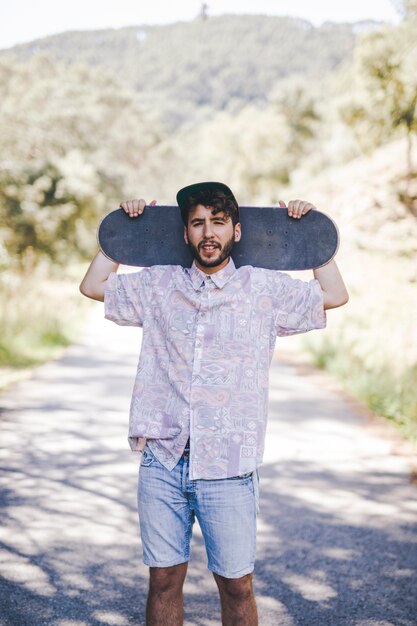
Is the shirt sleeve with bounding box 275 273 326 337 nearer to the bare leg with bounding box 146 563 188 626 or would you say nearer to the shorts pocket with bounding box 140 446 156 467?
the shorts pocket with bounding box 140 446 156 467

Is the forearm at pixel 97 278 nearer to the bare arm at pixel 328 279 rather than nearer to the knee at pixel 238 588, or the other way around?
the bare arm at pixel 328 279

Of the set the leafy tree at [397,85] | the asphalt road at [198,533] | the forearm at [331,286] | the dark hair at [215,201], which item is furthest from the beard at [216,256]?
the leafy tree at [397,85]

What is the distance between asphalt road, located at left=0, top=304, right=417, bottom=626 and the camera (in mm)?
3686

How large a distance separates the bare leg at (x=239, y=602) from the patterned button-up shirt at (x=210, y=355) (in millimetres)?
409

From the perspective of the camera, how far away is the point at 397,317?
1087cm

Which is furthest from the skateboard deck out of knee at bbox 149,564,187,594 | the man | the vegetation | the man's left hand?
the vegetation

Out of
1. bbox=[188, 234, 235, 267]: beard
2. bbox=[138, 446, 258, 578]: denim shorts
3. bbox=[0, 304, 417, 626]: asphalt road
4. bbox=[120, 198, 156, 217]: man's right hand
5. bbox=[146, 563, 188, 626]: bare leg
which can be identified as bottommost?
bbox=[0, 304, 417, 626]: asphalt road

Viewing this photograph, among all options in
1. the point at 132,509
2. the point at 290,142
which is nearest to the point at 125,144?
the point at 290,142

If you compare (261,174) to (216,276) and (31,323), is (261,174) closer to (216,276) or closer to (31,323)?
(31,323)

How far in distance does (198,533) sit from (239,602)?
2.21m

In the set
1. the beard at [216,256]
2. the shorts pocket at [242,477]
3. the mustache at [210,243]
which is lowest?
the shorts pocket at [242,477]

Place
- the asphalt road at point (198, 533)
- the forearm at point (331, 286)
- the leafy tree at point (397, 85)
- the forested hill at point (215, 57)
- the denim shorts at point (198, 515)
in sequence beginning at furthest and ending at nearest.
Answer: the forested hill at point (215, 57) < the leafy tree at point (397, 85) < the asphalt road at point (198, 533) < the forearm at point (331, 286) < the denim shorts at point (198, 515)

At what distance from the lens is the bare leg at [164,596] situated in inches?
105

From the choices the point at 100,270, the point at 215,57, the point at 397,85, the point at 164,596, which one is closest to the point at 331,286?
the point at 100,270
